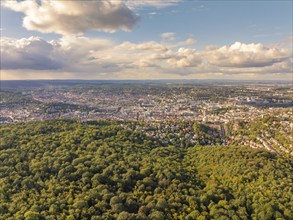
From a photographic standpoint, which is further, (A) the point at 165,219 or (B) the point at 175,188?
(B) the point at 175,188

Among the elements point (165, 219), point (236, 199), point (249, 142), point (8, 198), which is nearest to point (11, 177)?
point (8, 198)

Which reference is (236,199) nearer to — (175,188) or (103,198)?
(175,188)

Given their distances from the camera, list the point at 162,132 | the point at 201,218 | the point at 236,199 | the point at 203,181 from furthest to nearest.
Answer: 1. the point at 162,132
2. the point at 203,181
3. the point at 236,199
4. the point at 201,218

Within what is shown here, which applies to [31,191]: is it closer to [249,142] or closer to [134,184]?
[134,184]

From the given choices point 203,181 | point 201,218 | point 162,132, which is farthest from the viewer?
point 162,132

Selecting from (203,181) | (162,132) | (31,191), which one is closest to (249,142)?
(162,132)

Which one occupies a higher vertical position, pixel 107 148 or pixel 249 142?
pixel 107 148
